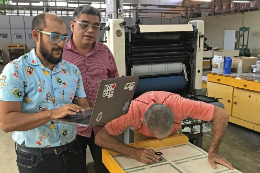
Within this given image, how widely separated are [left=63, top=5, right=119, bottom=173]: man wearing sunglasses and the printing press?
654 mm

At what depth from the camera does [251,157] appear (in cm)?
291

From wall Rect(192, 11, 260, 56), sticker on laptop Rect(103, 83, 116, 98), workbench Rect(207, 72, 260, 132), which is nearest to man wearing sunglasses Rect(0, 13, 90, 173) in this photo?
sticker on laptop Rect(103, 83, 116, 98)

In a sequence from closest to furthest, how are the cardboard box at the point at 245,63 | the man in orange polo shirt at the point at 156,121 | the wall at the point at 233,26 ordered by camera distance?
the man in orange polo shirt at the point at 156,121 < the cardboard box at the point at 245,63 < the wall at the point at 233,26

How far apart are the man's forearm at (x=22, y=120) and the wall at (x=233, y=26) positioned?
8.08 metres

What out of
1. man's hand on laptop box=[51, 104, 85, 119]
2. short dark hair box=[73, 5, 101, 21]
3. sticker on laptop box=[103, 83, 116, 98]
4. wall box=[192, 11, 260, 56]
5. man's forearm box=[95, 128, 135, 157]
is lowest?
man's forearm box=[95, 128, 135, 157]

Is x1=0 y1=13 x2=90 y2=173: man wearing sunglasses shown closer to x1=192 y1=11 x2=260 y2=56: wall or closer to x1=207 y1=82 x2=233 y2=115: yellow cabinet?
x1=207 y1=82 x2=233 y2=115: yellow cabinet

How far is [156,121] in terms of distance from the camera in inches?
56.4

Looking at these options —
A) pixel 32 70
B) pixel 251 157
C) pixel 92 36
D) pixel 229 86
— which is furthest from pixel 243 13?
pixel 32 70

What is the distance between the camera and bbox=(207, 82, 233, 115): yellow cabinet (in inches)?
149

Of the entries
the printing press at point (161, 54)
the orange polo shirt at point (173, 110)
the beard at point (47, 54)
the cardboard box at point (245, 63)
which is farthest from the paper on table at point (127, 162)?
the cardboard box at point (245, 63)

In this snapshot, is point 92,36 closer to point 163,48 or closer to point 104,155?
point 104,155

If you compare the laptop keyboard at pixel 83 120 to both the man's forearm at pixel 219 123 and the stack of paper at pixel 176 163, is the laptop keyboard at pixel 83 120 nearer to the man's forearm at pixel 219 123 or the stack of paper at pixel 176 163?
the stack of paper at pixel 176 163

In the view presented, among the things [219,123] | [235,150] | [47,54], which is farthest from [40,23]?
[235,150]

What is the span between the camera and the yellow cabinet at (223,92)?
12.5ft
